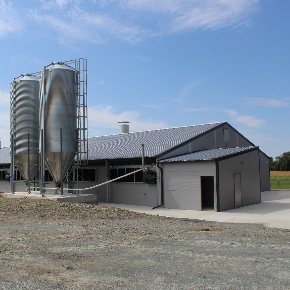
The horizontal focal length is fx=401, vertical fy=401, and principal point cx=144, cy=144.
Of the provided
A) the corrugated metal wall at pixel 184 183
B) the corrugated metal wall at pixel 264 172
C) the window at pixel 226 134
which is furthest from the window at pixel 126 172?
the corrugated metal wall at pixel 264 172

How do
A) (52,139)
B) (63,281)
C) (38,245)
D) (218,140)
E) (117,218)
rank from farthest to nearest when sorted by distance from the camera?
1. (218,140)
2. (52,139)
3. (117,218)
4. (38,245)
5. (63,281)

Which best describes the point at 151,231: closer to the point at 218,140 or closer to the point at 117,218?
the point at 117,218

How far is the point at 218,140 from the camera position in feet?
87.4

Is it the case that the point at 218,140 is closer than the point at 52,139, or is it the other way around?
the point at 52,139

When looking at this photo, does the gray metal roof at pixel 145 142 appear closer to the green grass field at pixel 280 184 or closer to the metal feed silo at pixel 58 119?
the metal feed silo at pixel 58 119

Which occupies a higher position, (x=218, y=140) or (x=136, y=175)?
(x=218, y=140)

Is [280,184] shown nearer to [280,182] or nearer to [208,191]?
[280,182]

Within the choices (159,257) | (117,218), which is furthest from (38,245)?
(117,218)

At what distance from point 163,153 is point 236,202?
4797 millimetres

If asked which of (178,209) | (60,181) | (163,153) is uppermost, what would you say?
(163,153)

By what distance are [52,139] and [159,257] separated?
51.1 ft

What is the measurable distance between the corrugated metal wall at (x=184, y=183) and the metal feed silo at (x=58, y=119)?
5721 millimetres

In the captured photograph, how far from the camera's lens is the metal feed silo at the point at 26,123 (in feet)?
82.1

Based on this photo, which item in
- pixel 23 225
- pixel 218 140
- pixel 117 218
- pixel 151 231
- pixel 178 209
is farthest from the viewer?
pixel 218 140
